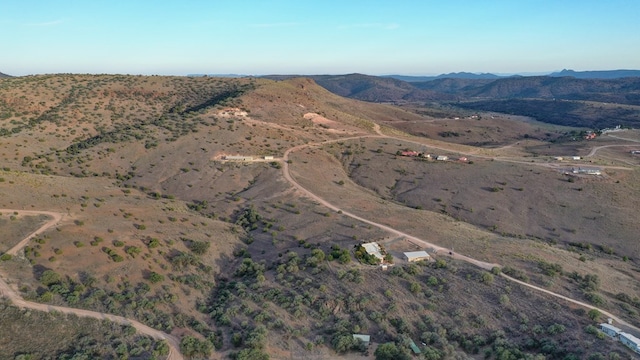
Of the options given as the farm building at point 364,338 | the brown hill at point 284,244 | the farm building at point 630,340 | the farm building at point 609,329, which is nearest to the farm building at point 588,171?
the brown hill at point 284,244

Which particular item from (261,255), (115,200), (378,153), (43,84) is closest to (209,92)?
(43,84)

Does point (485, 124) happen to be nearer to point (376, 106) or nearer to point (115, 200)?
point (376, 106)

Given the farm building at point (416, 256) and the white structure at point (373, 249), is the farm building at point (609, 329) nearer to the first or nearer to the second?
the farm building at point (416, 256)

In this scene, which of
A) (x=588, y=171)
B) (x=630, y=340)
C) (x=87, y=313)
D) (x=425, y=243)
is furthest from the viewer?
(x=588, y=171)

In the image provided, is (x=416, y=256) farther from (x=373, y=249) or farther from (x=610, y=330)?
(x=610, y=330)

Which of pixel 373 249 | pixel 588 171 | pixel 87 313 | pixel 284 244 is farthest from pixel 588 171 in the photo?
pixel 87 313

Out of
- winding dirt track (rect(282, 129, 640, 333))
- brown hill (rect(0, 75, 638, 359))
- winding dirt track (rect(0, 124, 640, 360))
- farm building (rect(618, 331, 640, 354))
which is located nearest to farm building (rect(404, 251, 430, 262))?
brown hill (rect(0, 75, 638, 359))

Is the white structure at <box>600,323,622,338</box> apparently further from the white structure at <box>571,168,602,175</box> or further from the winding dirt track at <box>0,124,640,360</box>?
the white structure at <box>571,168,602,175</box>
